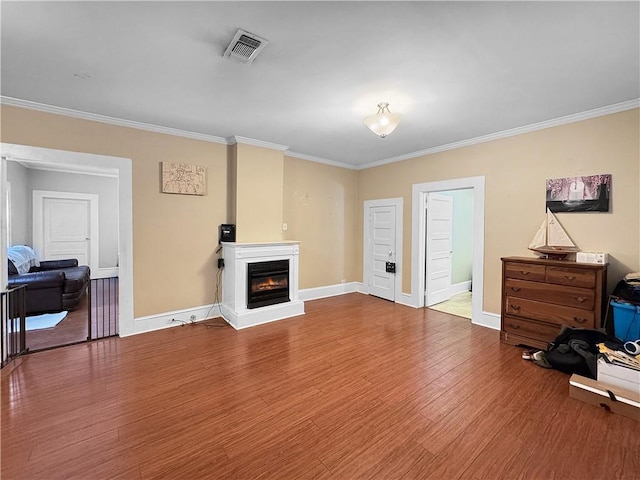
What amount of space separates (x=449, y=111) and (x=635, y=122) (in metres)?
1.86

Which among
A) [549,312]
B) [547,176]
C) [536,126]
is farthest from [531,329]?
[536,126]

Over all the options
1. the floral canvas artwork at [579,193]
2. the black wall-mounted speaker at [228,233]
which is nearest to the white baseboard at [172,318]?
the black wall-mounted speaker at [228,233]

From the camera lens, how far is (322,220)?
574cm

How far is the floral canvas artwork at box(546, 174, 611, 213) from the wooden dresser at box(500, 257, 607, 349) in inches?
29.5

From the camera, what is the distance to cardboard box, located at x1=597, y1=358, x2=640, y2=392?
217 centimetres

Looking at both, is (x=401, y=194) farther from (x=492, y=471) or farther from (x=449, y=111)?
(x=492, y=471)

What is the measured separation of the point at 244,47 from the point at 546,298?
3.91m

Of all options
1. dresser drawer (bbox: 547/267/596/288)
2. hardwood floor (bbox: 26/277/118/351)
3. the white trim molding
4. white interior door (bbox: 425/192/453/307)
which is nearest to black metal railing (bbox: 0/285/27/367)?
hardwood floor (bbox: 26/277/118/351)

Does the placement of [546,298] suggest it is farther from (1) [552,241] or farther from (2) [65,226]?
(2) [65,226]

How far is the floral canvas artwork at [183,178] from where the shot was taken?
12.8 ft

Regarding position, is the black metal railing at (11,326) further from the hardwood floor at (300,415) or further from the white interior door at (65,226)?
the white interior door at (65,226)

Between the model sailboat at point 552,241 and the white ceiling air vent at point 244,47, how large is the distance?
3.71 m

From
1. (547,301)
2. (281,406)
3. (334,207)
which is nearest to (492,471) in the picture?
(281,406)

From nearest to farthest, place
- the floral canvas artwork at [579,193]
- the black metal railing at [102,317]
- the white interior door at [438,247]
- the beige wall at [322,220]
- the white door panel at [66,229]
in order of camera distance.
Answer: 1. the floral canvas artwork at [579,193]
2. the black metal railing at [102,317]
3. the white interior door at [438,247]
4. the beige wall at [322,220]
5. the white door panel at [66,229]
